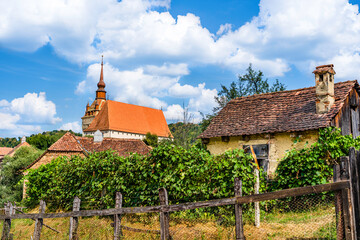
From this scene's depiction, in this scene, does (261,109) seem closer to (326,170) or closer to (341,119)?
(341,119)

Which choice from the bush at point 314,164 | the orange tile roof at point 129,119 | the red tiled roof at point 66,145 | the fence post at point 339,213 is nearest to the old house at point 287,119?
the bush at point 314,164

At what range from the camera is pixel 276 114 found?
14320mm

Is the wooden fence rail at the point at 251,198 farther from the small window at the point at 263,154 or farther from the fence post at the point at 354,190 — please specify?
the small window at the point at 263,154

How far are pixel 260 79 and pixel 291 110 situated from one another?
22.7 meters

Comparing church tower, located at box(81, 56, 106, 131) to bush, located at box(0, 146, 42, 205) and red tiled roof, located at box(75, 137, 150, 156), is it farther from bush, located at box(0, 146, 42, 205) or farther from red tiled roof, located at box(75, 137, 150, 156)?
bush, located at box(0, 146, 42, 205)

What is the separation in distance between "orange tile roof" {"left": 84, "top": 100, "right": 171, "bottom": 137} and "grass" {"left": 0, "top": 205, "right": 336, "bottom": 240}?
5615 centimetres

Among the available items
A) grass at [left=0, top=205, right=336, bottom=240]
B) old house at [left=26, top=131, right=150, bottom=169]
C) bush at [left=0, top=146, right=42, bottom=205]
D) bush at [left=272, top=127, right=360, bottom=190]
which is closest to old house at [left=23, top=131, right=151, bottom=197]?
old house at [left=26, top=131, right=150, bottom=169]

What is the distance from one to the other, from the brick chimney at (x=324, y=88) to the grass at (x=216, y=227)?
493cm

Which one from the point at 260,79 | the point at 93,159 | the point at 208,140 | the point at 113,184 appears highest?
the point at 260,79

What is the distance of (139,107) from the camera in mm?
74188

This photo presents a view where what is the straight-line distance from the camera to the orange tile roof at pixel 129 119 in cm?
6562

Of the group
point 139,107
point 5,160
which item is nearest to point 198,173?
point 5,160

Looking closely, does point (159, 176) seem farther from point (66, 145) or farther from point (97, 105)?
point (97, 105)

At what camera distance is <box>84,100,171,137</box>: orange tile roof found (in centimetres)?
6562
